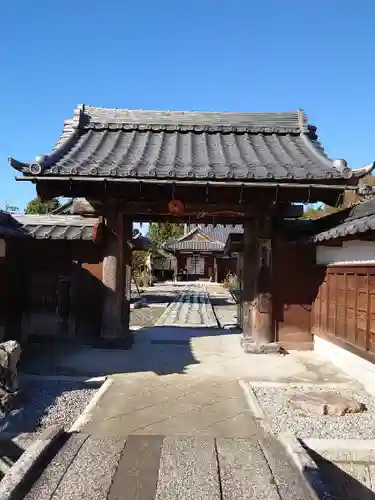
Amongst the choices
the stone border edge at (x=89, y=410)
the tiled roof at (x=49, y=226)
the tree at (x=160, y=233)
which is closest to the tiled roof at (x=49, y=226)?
the tiled roof at (x=49, y=226)

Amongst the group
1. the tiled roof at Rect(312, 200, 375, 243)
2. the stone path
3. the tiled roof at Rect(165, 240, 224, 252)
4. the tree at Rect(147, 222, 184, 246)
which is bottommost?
the stone path

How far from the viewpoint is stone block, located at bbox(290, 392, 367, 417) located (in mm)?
5102

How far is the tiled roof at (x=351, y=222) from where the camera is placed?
534 cm

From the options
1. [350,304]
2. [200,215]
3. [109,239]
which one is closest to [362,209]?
[350,304]

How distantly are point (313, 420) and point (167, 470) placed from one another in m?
2.06

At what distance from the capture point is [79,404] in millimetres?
5375

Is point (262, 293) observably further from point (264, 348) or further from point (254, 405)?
point (254, 405)

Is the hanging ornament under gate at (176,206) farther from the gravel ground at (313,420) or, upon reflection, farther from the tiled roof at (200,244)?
the tiled roof at (200,244)

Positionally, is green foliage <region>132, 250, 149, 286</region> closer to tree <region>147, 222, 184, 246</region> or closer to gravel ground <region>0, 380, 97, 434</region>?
tree <region>147, 222, 184, 246</region>

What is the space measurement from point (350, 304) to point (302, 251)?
78.8 inches

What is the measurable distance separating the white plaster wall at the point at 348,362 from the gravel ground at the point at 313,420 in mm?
300

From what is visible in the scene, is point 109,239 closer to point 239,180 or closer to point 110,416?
point 239,180

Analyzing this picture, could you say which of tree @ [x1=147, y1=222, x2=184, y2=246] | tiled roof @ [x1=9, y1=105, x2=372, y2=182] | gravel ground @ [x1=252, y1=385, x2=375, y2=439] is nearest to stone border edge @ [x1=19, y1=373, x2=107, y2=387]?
gravel ground @ [x1=252, y1=385, x2=375, y2=439]

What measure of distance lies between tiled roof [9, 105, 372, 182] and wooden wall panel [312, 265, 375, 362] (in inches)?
68.6
